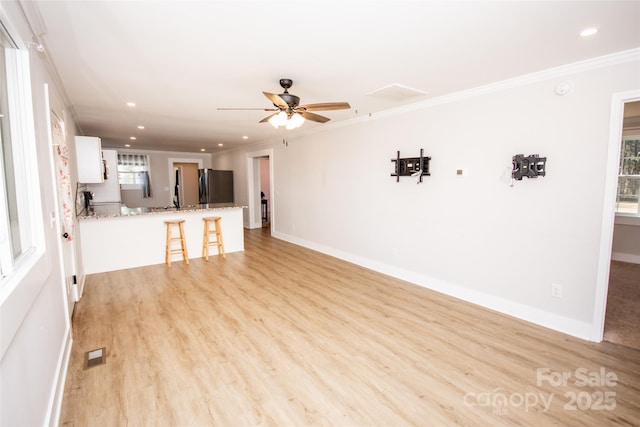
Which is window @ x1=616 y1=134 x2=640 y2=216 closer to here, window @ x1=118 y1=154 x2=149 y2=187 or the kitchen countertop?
the kitchen countertop

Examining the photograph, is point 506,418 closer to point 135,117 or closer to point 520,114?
point 520,114

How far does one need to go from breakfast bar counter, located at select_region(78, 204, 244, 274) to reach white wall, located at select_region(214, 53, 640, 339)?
285cm

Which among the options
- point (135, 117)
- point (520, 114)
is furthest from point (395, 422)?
point (135, 117)

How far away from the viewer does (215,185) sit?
28.1 ft

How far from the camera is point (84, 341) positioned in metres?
2.60

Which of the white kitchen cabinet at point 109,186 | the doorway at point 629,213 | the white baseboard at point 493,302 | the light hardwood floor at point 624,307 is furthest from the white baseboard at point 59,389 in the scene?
the doorway at point 629,213

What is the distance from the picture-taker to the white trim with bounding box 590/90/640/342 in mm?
2426

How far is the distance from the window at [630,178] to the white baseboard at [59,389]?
7.62m

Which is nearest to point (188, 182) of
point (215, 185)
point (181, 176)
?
point (181, 176)

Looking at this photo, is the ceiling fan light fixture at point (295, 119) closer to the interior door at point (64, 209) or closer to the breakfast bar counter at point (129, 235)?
the interior door at point (64, 209)

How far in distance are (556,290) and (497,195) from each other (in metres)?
1.05

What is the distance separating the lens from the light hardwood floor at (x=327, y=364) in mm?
1833

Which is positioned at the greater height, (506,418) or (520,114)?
(520,114)

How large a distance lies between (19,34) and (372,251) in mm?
4269
